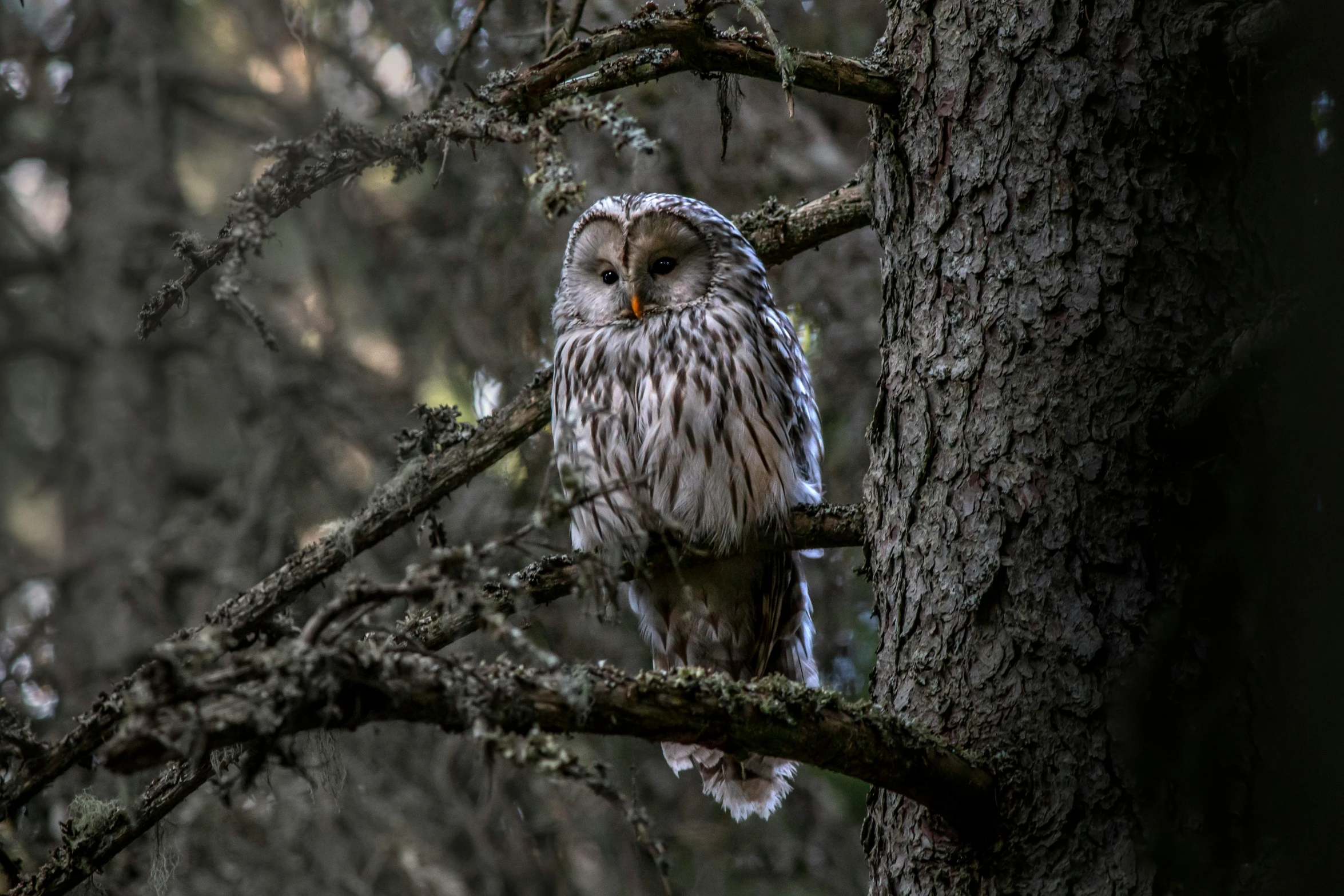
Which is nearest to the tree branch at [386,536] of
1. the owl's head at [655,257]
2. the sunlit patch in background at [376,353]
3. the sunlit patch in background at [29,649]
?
the owl's head at [655,257]

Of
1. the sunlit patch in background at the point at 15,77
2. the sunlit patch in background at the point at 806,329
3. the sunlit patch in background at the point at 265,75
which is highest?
the sunlit patch in background at the point at 265,75

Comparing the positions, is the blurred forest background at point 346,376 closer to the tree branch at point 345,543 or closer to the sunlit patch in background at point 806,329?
the sunlit patch in background at point 806,329

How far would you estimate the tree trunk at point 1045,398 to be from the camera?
6.97 feet

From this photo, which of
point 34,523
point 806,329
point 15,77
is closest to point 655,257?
point 806,329

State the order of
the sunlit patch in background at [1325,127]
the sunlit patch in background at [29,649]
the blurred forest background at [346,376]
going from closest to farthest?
the sunlit patch in background at [1325,127], the sunlit patch in background at [29,649], the blurred forest background at [346,376]

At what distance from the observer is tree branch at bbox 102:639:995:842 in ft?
4.41

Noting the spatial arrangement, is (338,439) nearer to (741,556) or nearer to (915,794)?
(741,556)

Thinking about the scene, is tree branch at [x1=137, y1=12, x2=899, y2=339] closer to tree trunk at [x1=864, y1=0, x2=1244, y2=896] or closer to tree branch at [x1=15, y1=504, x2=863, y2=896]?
tree trunk at [x1=864, y1=0, x2=1244, y2=896]

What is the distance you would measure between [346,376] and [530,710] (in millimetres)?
4103

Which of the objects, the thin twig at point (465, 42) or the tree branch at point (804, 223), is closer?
the thin twig at point (465, 42)

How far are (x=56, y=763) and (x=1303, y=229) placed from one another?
2.16m

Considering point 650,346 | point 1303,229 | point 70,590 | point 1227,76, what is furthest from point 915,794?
point 70,590

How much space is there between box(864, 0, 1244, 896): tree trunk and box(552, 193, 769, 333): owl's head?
59.0 inches

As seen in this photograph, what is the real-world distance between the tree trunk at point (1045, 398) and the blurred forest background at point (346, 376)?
6.12ft
